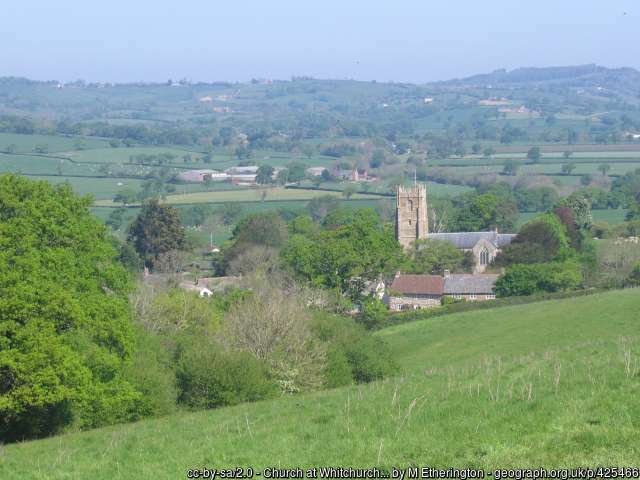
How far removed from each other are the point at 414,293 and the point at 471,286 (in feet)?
11.2

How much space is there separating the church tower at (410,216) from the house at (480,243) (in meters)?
1.14

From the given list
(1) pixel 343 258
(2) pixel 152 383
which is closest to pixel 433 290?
(1) pixel 343 258

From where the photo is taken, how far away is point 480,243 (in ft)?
A: 265

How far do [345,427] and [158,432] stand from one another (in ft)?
13.1

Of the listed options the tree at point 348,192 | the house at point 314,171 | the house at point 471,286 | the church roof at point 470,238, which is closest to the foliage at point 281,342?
the house at point 471,286

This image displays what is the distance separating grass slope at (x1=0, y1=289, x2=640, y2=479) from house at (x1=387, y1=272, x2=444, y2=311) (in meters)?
45.2

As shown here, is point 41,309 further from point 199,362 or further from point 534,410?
point 534,410

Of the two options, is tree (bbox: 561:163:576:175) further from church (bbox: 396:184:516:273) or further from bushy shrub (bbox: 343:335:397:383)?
bushy shrub (bbox: 343:335:397:383)

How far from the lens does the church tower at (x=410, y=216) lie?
82.7 m

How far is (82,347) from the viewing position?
22359 mm

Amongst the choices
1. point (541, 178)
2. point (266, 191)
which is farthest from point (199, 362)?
point (541, 178)

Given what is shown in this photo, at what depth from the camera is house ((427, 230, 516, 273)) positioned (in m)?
79.8

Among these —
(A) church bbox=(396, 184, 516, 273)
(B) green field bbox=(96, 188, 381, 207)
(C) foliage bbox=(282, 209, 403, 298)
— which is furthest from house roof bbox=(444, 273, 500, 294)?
(B) green field bbox=(96, 188, 381, 207)

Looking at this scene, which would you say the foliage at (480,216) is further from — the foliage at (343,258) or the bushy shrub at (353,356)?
the bushy shrub at (353,356)
